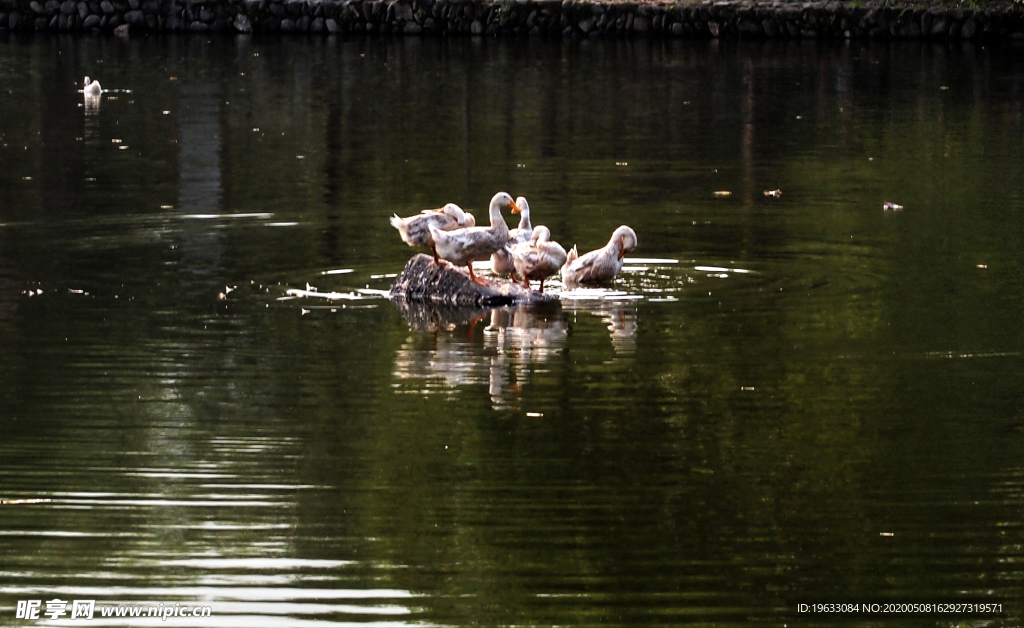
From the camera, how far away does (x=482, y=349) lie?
1059cm

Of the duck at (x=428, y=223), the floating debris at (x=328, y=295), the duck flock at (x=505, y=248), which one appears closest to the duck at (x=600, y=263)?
the duck flock at (x=505, y=248)

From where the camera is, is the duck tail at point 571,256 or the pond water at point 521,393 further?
the duck tail at point 571,256

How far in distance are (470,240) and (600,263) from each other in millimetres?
983

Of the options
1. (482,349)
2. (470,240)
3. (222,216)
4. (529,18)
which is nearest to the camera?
(482,349)

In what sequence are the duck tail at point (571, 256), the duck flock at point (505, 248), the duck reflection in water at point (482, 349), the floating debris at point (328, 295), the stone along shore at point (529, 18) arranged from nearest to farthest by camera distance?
the duck reflection in water at point (482, 349)
the floating debris at point (328, 295)
the duck flock at point (505, 248)
the duck tail at point (571, 256)
the stone along shore at point (529, 18)

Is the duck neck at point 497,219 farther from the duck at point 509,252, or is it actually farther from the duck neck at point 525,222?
the duck neck at point 525,222

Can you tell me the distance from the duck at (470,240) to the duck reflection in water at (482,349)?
1.51 feet

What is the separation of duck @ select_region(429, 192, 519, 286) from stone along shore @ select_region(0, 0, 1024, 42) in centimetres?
2732

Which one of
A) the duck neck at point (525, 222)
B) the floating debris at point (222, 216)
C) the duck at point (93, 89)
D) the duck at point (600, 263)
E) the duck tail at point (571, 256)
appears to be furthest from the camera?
the duck at point (93, 89)

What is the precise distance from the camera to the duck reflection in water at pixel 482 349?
9.66m

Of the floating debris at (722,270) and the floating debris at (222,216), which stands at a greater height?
the floating debris at (722,270)

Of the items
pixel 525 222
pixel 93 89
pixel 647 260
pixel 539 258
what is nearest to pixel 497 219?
pixel 539 258

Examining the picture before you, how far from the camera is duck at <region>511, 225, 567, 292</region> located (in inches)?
476

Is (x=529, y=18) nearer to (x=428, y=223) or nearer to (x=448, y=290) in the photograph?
(x=428, y=223)
